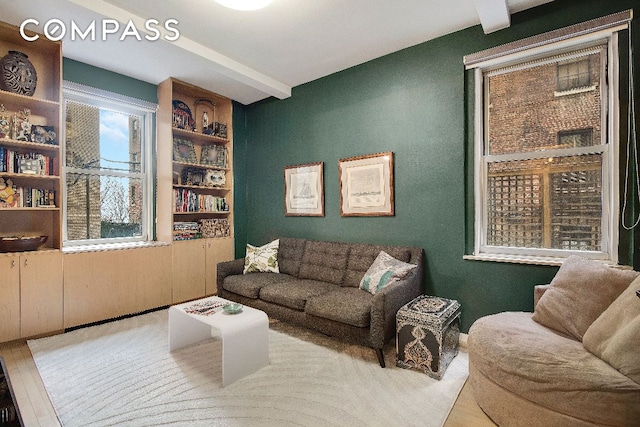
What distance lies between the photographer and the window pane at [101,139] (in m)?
3.53

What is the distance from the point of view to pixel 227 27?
9.12 ft

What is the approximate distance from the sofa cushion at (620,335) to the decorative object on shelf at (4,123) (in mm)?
4716

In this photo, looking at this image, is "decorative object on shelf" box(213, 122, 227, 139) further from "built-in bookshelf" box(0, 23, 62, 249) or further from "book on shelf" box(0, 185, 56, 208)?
"book on shelf" box(0, 185, 56, 208)

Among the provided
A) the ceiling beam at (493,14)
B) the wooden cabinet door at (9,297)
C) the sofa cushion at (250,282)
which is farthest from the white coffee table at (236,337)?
the ceiling beam at (493,14)

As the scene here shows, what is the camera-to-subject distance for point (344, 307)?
248cm

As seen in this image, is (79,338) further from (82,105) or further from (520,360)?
(520,360)

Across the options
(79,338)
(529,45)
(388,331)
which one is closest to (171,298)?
(79,338)

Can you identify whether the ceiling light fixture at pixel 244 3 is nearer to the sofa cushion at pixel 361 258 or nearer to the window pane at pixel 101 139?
the sofa cushion at pixel 361 258

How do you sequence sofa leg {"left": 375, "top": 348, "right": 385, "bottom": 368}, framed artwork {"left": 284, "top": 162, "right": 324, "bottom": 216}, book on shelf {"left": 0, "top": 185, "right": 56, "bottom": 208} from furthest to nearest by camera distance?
framed artwork {"left": 284, "top": 162, "right": 324, "bottom": 216} < book on shelf {"left": 0, "top": 185, "right": 56, "bottom": 208} < sofa leg {"left": 375, "top": 348, "right": 385, "bottom": 368}

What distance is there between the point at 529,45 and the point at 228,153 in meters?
3.69

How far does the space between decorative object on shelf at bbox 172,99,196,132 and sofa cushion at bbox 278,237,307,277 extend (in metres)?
2.02

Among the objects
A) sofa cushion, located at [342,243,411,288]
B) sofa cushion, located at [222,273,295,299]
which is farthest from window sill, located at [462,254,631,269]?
sofa cushion, located at [222,273,295,299]

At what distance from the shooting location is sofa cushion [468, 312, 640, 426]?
136 cm

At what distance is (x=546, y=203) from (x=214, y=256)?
3828 mm
